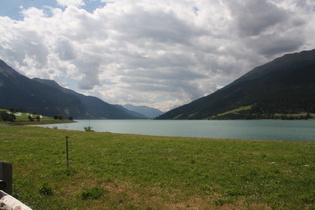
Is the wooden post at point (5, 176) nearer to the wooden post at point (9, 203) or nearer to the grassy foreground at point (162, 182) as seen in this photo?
the wooden post at point (9, 203)

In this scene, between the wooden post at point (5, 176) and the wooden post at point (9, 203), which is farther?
the wooden post at point (5, 176)

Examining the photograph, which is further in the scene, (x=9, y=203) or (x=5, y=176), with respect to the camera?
(x=5, y=176)

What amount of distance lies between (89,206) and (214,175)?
8.81 metres

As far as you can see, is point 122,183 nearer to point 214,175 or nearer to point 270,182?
point 214,175

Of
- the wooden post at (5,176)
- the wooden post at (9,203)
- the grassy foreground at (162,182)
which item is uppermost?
the wooden post at (5,176)

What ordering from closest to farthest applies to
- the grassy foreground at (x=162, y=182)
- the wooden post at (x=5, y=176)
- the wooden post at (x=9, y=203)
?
the wooden post at (x=9, y=203)
the wooden post at (x=5, y=176)
the grassy foreground at (x=162, y=182)

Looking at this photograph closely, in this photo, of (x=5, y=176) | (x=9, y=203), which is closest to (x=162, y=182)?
(x=5, y=176)

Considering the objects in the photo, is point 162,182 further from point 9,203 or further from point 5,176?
point 9,203

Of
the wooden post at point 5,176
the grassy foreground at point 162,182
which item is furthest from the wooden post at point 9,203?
the grassy foreground at point 162,182

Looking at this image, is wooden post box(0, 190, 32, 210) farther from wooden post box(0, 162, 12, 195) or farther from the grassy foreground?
the grassy foreground

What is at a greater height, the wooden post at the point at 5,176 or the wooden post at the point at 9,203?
the wooden post at the point at 5,176

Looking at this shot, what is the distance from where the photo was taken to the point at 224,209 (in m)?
10.5

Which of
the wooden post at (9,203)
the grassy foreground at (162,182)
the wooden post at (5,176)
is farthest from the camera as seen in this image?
the grassy foreground at (162,182)

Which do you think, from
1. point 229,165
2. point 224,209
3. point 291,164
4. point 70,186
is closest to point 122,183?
point 70,186
